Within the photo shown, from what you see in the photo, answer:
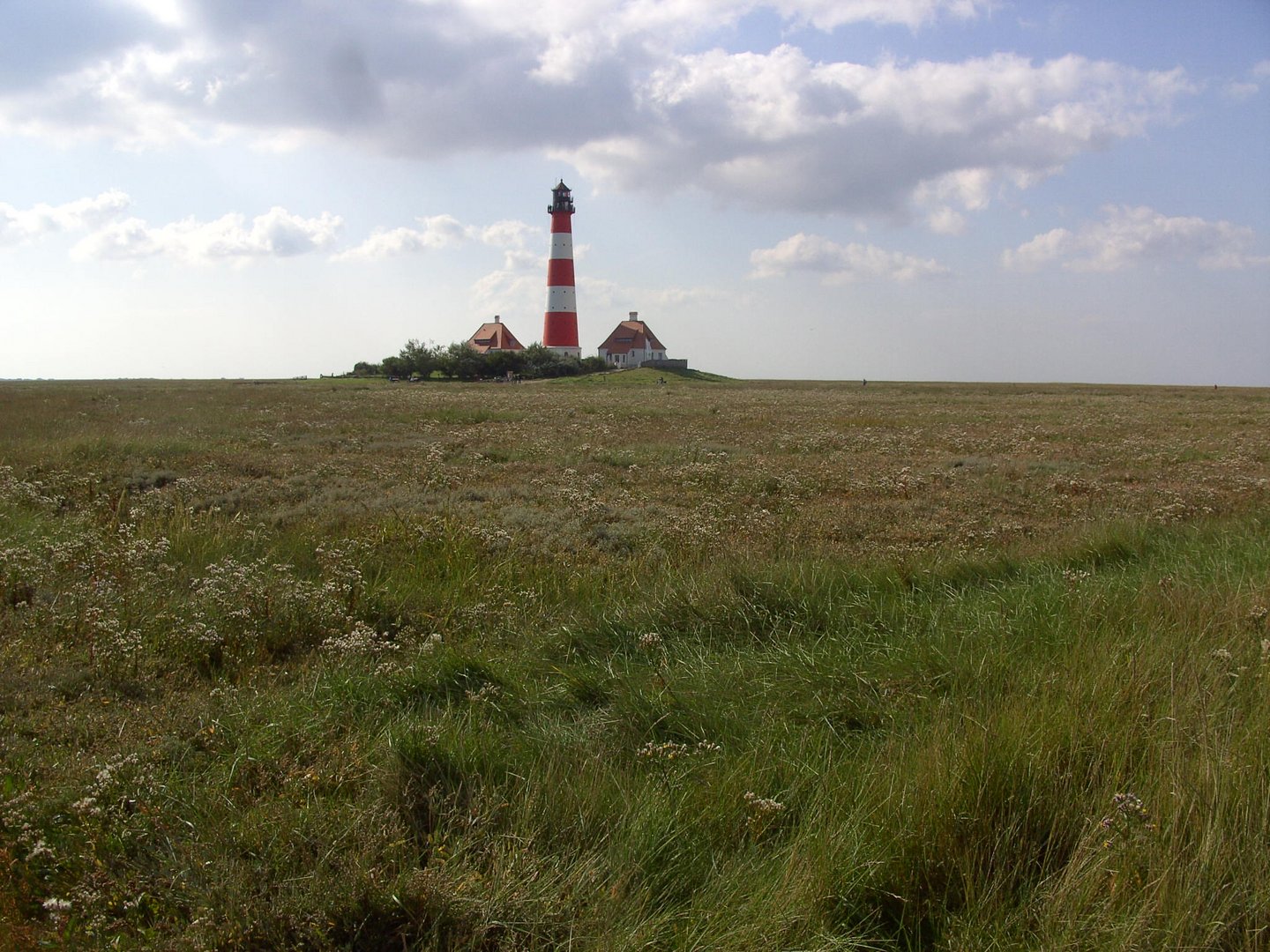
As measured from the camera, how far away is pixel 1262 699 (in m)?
4.23

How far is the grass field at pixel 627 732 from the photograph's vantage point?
2.95 metres

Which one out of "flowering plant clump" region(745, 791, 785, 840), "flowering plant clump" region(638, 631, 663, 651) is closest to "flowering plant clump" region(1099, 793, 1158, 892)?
"flowering plant clump" region(745, 791, 785, 840)

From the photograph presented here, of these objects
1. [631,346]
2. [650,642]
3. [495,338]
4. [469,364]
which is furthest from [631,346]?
[650,642]

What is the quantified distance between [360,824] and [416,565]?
5.08 m

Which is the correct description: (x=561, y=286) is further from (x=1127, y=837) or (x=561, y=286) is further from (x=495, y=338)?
(x=1127, y=837)

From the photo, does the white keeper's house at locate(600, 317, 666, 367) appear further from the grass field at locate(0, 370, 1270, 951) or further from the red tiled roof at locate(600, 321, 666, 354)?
the grass field at locate(0, 370, 1270, 951)

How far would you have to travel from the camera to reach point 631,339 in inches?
4358

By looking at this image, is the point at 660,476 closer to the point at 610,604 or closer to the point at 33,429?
the point at 610,604

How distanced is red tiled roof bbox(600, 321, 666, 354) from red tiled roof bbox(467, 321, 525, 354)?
39.2 ft

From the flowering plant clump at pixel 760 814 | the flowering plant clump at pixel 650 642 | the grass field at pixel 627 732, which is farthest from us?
the flowering plant clump at pixel 650 642

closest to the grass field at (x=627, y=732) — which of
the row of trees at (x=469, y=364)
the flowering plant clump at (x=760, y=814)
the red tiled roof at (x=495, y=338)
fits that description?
the flowering plant clump at (x=760, y=814)

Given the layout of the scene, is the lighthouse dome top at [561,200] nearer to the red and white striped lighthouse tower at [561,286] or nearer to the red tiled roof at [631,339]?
the red and white striped lighthouse tower at [561,286]

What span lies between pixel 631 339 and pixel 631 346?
1.19 metres

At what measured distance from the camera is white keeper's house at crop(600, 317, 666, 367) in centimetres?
10950
